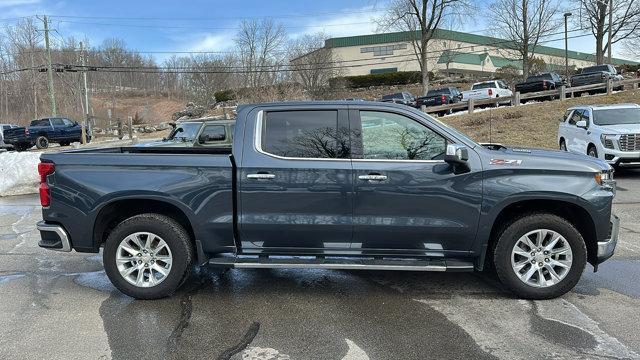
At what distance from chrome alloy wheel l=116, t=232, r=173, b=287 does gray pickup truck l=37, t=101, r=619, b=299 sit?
0.01 m

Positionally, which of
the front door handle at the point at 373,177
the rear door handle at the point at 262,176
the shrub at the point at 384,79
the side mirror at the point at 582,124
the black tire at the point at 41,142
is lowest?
the front door handle at the point at 373,177

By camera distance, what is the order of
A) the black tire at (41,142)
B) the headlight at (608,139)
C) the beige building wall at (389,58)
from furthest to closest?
the beige building wall at (389,58)
the black tire at (41,142)
the headlight at (608,139)

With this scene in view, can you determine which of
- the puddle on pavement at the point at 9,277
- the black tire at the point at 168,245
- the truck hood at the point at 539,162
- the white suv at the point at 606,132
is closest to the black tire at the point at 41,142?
the puddle on pavement at the point at 9,277

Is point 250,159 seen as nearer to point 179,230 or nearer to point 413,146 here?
point 179,230

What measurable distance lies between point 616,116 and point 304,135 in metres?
11.6

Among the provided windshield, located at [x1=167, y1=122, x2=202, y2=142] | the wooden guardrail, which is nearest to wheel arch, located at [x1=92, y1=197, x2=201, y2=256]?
windshield, located at [x1=167, y1=122, x2=202, y2=142]

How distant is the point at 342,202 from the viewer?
4699 millimetres

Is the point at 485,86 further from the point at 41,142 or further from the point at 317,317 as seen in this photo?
the point at 317,317

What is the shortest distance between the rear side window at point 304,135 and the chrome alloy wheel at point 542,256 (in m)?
1.85

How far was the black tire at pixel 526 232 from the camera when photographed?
4.71 m

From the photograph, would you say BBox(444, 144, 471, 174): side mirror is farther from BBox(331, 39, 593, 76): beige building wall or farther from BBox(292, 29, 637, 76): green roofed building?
BBox(331, 39, 593, 76): beige building wall

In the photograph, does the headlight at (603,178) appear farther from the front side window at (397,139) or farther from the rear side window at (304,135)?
the rear side window at (304,135)

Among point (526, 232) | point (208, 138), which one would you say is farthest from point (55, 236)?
point (208, 138)

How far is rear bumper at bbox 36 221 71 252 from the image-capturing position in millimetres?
4992
